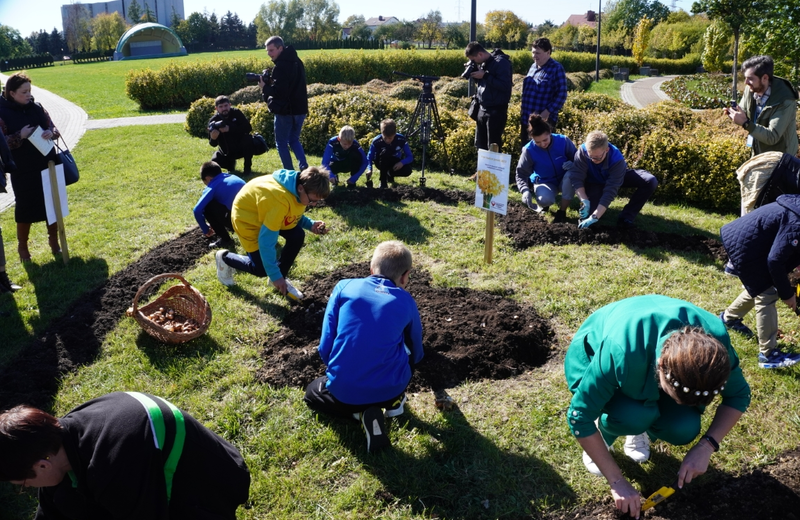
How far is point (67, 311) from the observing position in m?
5.00

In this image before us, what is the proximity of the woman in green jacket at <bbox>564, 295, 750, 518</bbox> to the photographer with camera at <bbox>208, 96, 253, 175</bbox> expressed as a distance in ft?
24.8

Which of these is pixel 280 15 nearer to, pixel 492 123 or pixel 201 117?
pixel 201 117

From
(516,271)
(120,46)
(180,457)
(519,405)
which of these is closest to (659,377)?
(519,405)

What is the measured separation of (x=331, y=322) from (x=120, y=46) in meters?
71.1

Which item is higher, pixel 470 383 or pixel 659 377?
pixel 659 377

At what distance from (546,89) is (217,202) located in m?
4.72

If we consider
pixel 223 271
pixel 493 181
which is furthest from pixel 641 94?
pixel 223 271

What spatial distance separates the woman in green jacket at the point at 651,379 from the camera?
1989 mm

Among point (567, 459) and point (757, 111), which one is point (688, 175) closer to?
point (757, 111)

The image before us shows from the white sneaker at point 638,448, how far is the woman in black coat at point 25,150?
5979mm

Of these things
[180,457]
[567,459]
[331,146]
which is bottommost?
[567,459]

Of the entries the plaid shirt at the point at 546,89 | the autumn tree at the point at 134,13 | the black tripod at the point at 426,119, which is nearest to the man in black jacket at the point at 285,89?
the black tripod at the point at 426,119

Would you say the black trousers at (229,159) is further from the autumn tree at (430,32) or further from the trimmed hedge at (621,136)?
the autumn tree at (430,32)

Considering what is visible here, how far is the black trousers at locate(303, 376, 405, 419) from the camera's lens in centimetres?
329
